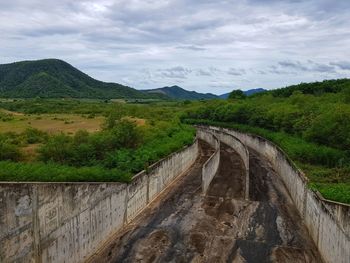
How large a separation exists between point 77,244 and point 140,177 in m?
7.73

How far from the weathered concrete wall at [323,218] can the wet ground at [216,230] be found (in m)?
0.69

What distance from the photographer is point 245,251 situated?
19.1m

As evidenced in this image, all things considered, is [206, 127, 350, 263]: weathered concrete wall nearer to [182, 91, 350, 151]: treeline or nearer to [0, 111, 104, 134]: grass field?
[182, 91, 350, 151]: treeline

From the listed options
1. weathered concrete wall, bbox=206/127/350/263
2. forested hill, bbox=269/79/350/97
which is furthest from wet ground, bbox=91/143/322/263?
forested hill, bbox=269/79/350/97

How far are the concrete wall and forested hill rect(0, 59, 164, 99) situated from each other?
412ft

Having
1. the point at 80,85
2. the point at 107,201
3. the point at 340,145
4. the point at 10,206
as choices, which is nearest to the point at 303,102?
the point at 340,145

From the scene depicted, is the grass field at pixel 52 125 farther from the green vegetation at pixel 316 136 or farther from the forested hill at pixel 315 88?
the forested hill at pixel 315 88

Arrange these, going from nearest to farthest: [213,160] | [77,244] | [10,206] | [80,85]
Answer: [10,206]
[77,244]
[213,160]
[80,85]

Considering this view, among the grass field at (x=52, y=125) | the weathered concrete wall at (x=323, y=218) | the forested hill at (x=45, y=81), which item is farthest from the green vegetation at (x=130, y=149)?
the forested hill at (x=45, y=81)

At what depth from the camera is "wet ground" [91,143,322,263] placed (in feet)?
61.2

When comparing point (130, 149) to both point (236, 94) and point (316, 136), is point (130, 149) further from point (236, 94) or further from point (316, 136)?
point (236, 94)

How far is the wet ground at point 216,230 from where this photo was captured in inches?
734

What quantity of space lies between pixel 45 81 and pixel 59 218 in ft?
478

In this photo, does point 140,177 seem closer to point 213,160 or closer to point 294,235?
point 294,235
